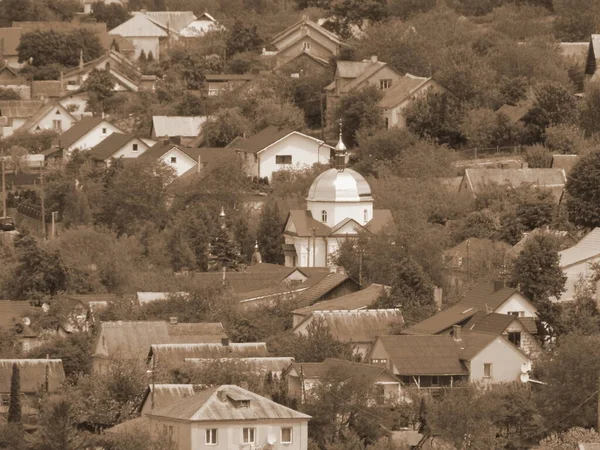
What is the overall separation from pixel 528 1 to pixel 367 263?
107 feet

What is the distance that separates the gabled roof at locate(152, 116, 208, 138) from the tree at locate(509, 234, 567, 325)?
23288 millimetres

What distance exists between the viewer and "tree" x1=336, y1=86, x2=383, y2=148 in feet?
229

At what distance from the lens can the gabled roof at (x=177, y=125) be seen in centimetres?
7519

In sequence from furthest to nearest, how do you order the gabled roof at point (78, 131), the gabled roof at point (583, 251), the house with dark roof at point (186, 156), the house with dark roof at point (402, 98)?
the gabled roof at point (78, 131)
the house with dark roof at point (402, 98)
the house with dark roof at point (186, 156)
the gabled roof at point (583, 251)

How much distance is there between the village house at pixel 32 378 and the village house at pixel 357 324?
545 cm

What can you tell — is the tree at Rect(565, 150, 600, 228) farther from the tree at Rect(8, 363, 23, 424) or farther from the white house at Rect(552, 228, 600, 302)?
the tree at Rect(8, 363, 23, 424)

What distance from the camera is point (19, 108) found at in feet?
273

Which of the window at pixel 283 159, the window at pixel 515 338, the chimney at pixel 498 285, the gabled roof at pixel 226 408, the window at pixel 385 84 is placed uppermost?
Result: the window at pixel 385 84

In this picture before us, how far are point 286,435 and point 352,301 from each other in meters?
11.8

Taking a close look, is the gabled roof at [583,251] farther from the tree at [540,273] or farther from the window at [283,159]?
the window at [283,159]

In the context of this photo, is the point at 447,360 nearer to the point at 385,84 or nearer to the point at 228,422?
the point at 228,422

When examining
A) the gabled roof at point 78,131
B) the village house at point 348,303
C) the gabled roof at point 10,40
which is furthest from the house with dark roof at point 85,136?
the village house at point 348,303

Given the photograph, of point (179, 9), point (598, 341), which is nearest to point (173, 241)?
point (598, 341)

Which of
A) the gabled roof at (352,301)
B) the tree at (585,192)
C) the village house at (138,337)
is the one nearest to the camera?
the village house at (138,337)
